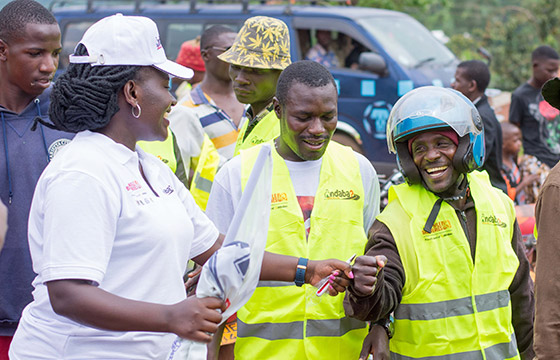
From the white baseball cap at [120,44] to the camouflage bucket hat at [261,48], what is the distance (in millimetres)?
1950

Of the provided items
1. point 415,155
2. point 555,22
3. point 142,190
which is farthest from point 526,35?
point 142,190

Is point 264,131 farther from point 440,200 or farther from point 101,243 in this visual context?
point 101,243

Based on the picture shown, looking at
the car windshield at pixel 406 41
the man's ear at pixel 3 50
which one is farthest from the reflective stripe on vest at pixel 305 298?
the car windshield at pixel 406 41

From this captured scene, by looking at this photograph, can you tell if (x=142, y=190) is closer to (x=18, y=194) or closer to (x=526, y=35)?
(x=18, y=194)

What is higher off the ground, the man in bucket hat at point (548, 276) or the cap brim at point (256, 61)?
the cap brim at point (256, 61)

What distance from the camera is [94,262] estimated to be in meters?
2.42

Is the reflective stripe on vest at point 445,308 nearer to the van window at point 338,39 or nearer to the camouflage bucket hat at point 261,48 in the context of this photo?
the camouflage bucket hat at point 261,48

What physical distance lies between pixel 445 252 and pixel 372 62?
708cm

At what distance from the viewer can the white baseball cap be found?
8.84ft

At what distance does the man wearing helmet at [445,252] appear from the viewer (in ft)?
11.1

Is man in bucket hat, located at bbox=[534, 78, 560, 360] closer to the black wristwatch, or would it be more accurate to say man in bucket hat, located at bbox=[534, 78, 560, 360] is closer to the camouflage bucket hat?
the black wristwatch

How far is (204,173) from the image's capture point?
5.30 meters

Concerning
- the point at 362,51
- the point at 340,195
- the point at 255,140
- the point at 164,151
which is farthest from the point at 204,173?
the point at 362,51

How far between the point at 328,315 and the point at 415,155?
33.8 inches
